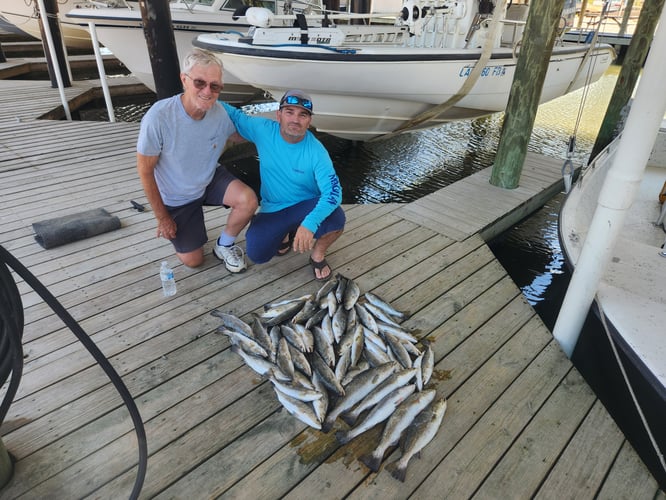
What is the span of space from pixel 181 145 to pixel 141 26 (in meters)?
6.48

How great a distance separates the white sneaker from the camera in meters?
2.91

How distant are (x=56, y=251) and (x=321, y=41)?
151 inches

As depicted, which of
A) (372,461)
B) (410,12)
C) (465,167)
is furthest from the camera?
(465,167)

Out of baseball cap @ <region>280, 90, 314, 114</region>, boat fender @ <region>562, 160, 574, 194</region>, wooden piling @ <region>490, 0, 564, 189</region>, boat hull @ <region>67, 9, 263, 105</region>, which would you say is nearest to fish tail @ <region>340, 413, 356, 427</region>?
baseball cap @ <region>280, 90, 314, 114</region>

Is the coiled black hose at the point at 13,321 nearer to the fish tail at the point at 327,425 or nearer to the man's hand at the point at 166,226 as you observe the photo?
the fish tail at the point at 327,425

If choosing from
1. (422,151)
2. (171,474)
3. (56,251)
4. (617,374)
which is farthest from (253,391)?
(422,151)

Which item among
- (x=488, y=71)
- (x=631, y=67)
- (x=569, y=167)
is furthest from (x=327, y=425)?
(x=631, y=67)

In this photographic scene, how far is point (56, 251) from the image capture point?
3.11 m

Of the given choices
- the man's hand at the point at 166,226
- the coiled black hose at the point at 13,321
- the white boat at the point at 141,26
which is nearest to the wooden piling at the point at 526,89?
the man's hand at the point at 166,226

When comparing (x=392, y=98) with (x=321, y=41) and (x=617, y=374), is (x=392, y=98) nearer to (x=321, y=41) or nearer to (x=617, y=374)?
(x=321, y=41)

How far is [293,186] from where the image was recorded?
2742mm

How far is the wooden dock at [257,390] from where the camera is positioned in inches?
67.1

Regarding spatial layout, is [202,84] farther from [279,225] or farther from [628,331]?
[628,331]

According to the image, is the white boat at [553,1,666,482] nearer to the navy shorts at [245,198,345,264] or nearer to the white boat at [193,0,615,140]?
the navy shorts at [245,198,345,264]
